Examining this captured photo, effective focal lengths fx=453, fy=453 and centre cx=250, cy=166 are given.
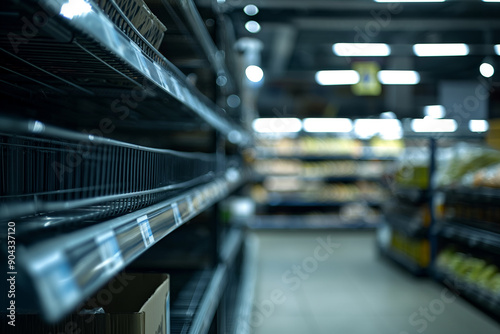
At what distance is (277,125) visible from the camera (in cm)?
900

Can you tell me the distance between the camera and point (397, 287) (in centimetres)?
437

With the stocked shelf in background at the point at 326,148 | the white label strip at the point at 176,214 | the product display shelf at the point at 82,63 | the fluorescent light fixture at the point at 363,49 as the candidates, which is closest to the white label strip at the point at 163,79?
the product display shelf at the point at 82,63

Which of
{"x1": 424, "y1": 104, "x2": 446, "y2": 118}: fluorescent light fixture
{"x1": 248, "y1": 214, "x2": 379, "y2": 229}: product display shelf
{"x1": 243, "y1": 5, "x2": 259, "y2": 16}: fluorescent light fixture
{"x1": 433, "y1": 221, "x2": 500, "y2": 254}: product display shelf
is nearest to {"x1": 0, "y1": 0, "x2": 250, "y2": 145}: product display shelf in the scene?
{"x1": 433, "y1": 221, "x2": 500, "y2": 254}: product display shelf

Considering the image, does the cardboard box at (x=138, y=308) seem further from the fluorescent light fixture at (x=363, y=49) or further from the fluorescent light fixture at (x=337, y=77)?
the fluorescent light fixture at (x=337, y=77)

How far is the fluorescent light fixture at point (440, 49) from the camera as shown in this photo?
6129 mm

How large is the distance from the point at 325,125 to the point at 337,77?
46.4 inches

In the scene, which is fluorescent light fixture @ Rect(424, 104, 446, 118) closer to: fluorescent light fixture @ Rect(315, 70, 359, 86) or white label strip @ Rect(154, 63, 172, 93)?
fluorescent light fixture @ Rect(315, 70, 359, 86)

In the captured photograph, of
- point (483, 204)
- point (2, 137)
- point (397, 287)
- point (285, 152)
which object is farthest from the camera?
point (285, 152)

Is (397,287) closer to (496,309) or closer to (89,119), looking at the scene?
(496,309)

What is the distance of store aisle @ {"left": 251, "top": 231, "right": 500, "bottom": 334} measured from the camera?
3268 millimetres

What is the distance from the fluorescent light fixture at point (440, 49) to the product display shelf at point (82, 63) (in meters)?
5.42

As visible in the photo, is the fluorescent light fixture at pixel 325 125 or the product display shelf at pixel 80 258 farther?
the fluorescent light fixture at pixel 325 125

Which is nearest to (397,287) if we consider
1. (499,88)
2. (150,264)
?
(150,264)

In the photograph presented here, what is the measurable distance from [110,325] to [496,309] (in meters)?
3.31
